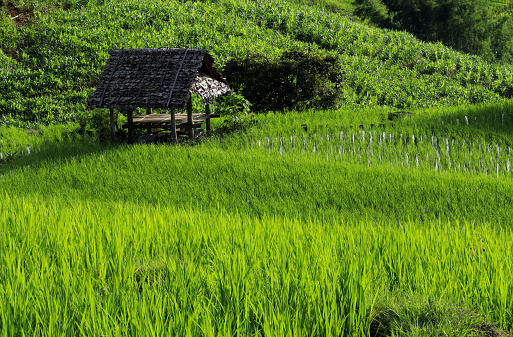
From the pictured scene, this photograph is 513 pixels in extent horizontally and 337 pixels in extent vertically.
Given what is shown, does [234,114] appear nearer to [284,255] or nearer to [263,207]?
[263,207]

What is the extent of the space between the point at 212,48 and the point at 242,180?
14706mm

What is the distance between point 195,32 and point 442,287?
838 inches

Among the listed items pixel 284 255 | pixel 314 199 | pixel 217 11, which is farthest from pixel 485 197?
pixel 217 11

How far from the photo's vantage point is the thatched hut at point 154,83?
9859mm

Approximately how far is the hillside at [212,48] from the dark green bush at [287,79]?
1.22 meters

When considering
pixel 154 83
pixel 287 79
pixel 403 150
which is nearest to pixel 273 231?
pixel 403 150

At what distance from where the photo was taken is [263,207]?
612 centimetres

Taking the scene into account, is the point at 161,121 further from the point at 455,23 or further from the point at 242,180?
the point at 455,23

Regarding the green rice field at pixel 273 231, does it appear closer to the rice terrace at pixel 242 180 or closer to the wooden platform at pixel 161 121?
the rice terrace at pixel 242 180

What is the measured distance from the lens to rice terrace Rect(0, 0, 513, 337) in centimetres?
223

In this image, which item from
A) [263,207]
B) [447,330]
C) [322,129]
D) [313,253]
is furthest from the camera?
[322,129]

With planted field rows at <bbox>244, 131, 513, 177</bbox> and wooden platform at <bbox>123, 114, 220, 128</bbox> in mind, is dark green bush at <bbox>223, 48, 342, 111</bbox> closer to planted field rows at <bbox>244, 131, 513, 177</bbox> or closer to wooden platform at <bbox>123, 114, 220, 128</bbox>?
wooden platform at <bbox>123, 114, 220, 128</bbox>

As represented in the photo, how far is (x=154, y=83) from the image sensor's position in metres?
10.1

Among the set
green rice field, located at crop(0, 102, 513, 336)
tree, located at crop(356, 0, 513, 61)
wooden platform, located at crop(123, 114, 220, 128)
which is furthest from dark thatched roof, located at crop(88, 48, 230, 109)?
tree, located at crop(356, 0, 513, 61)
